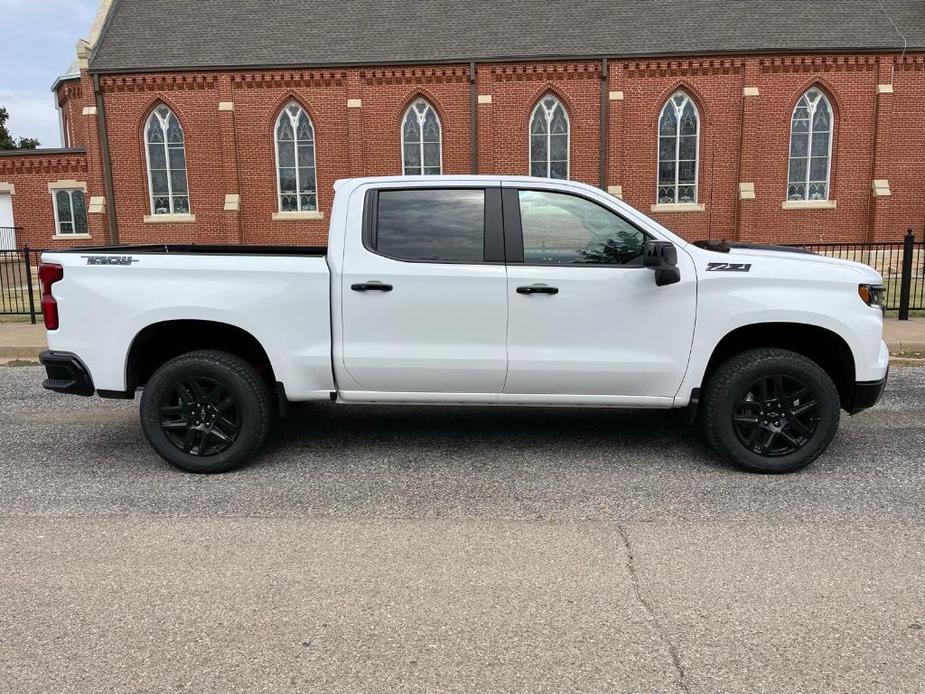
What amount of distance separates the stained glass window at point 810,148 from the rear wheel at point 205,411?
23340 millimetres

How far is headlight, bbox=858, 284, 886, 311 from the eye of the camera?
4863mm

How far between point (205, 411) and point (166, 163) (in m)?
22.9

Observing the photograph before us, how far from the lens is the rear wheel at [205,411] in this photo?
5.01 metres

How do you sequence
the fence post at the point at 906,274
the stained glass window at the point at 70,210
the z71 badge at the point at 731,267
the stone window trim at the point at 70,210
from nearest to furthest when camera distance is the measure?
the z71 badge at the point at 731,267 → the fence post at the point at 906,274 → the stone window trim at the point at 70,210 → the stained glass window at the point at 70,210

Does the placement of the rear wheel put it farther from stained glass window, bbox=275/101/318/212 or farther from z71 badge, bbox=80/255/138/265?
stained glass window, bbox=275/101/318/212

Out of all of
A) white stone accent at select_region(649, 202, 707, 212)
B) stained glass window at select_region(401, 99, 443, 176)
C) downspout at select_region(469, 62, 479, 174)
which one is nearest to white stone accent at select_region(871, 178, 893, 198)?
white stone accent at select_region(649, 202, 707, 212)

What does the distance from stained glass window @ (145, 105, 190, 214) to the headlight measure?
24459 millimetres

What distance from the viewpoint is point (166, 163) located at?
25.1 metres

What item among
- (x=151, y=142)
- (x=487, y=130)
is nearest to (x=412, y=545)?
(x=487, y=130)

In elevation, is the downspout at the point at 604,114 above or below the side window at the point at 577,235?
above

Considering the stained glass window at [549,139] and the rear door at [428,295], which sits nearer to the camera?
the rear door at [428,295]

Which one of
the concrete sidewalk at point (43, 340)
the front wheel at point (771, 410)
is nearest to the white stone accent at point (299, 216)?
the concrete sidewalk at point (43, 340)

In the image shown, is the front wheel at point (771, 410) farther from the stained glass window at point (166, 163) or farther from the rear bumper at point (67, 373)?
the stained glass window at point (166, 163)

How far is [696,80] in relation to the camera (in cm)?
2342
